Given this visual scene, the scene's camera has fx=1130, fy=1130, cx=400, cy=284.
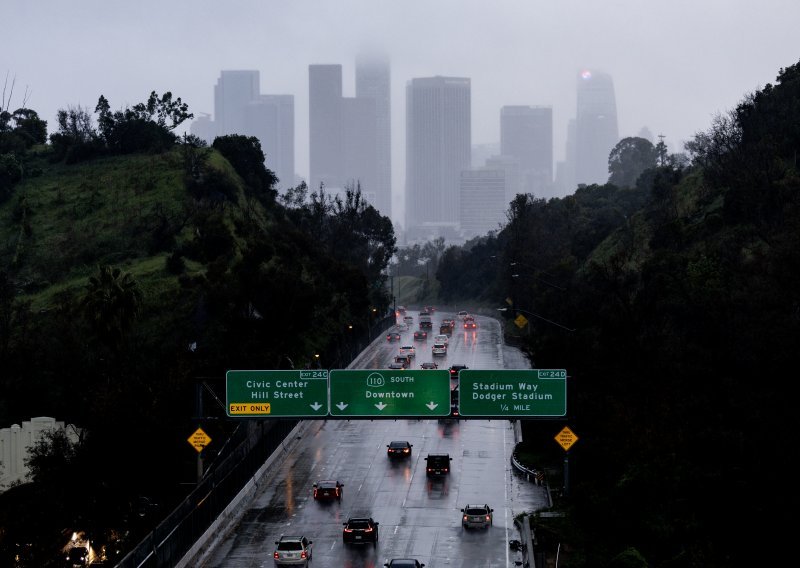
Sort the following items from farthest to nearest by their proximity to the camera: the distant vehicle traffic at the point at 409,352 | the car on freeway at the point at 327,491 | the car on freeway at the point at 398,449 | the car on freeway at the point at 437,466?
the distant vehicle traffic at the point at 409,352, the car on freeway at the point at 398,449, the car on freeway at the point at 437,466, the car on freeway at the point at 327,491

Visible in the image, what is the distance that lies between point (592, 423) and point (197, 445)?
20272 mm

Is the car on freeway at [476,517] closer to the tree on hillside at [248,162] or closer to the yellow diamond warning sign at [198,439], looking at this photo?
the yellow diamond warning sign at [198,439]

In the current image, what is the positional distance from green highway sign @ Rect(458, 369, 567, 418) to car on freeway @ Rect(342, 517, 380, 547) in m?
6.38

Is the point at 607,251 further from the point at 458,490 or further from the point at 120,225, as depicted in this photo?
the point at 458,490

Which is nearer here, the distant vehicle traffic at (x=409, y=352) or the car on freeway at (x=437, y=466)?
the car on freeway at (x=437, y=466)

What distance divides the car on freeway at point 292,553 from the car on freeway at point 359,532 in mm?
2884

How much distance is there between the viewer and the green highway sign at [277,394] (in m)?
46.1

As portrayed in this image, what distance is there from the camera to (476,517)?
46.8 meters

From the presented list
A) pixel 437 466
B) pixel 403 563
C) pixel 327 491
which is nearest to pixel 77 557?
pixel 327 491

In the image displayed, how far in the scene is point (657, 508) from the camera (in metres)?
44.8

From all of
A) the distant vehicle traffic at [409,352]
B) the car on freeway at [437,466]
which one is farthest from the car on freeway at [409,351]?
the car on freeway at [437,466]

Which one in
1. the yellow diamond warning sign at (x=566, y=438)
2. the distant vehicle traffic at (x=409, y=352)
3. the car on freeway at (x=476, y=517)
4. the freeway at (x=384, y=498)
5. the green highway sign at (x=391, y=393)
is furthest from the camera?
the distant vehicle traffic at (x=409, y=352)

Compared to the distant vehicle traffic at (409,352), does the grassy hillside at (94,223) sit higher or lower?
higher

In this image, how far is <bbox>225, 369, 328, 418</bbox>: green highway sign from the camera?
4606 centimetres
